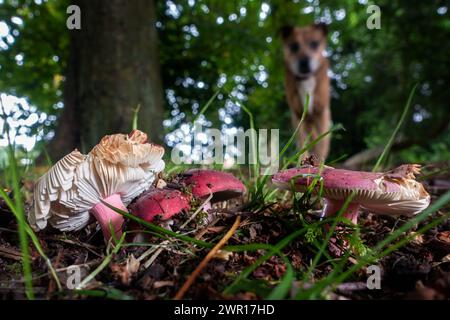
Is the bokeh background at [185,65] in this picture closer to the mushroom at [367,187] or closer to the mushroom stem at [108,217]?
the mushroom stem at [108,217]

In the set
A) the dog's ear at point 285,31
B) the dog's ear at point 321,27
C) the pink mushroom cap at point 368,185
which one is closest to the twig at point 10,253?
the pink mushroom cap at point 368,185

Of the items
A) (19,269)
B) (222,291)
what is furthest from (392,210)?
(19,269)

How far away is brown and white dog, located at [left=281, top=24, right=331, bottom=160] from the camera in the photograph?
616 cm

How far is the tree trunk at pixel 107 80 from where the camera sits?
4.32 meters

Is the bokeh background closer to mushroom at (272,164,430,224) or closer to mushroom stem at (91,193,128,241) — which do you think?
mushroom stem at (91,193,128,241)

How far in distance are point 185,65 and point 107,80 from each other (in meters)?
1.86

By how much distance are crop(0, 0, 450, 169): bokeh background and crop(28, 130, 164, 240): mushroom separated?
0.42 metres

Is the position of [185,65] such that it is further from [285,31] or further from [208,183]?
[208,183]

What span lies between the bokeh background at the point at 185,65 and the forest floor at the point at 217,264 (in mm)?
549

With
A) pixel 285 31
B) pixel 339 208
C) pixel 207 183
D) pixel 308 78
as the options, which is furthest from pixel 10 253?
pixel 285 31

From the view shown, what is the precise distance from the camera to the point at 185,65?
234 inches

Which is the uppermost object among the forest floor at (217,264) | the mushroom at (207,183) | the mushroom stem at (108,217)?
the mushroom at (207,183)

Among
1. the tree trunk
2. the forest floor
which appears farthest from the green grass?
the tree trunk
